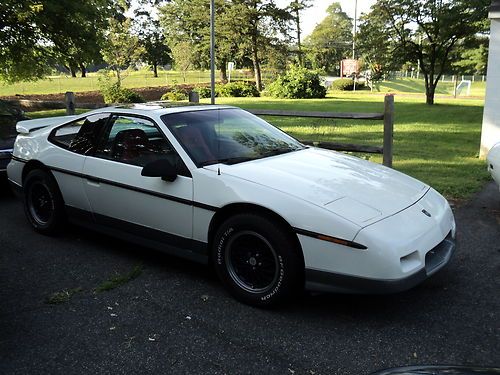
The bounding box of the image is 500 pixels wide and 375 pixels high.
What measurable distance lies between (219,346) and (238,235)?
0.83 metres

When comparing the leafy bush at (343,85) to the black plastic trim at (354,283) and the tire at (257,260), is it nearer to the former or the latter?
the tire at (257,260)

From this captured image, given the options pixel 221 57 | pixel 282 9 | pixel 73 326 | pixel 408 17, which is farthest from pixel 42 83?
pixel 73 326

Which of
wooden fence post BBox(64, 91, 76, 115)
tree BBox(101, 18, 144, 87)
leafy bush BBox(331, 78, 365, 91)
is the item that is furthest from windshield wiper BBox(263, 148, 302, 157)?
leafy bush BBox(331, 78, 365, 91)

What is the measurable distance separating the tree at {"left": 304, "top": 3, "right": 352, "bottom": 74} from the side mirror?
50.4 m

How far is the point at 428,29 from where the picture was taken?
23.9 metres

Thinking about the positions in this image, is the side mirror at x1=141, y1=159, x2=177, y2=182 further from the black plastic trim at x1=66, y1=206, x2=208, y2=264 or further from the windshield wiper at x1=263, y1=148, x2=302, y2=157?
the windshield wiper at x1=263, y1=148, x2=302, y2=157

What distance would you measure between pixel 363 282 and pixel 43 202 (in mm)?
3681

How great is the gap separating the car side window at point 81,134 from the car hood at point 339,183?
5.33 ft

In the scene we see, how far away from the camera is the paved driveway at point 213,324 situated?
302 cm

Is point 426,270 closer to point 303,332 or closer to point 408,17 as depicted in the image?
point 303,332

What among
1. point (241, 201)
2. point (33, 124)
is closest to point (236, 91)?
point (33, 124)

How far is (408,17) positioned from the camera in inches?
961

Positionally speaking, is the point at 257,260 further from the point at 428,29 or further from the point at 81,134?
the point at 428,29

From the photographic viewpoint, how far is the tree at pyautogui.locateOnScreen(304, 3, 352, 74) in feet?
255
